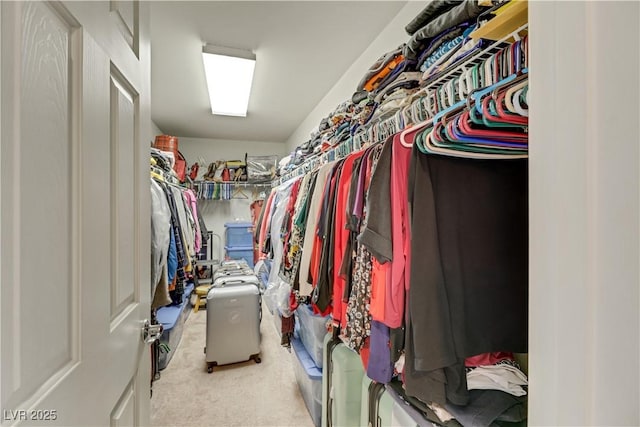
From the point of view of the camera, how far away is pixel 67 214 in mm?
484

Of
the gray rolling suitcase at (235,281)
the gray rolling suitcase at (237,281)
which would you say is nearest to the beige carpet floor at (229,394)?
the gray rolling suitcase at (237,281)

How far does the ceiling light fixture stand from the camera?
2191mm

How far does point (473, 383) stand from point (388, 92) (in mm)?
1149

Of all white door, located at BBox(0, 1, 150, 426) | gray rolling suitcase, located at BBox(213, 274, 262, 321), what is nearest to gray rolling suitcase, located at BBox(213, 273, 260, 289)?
gray rolling suitcase, located at BBox(213, 274, 262, 321)

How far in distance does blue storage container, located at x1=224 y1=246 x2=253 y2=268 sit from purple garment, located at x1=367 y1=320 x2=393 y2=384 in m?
3.96

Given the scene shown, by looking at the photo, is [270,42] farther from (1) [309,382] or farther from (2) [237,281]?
(1) [309,382]

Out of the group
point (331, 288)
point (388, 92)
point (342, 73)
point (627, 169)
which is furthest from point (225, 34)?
point (627, 169)

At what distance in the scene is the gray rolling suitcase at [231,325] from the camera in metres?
2.33

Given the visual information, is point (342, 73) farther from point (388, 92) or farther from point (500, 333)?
point (500, 333)

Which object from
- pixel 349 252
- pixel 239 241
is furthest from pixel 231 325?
pixel 239 241

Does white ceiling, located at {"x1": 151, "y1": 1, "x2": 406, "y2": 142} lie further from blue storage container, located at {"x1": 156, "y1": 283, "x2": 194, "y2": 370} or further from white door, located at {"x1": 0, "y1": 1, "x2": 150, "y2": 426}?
blue storage container, located at {"x1": 156, "y1": 283, "x2": 194, "y2": 370}

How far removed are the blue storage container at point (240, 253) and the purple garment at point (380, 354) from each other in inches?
156

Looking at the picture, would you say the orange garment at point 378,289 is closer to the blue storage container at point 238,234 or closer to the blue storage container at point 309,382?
the blue storage container at point 309,382

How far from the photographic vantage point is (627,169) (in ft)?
1.02
